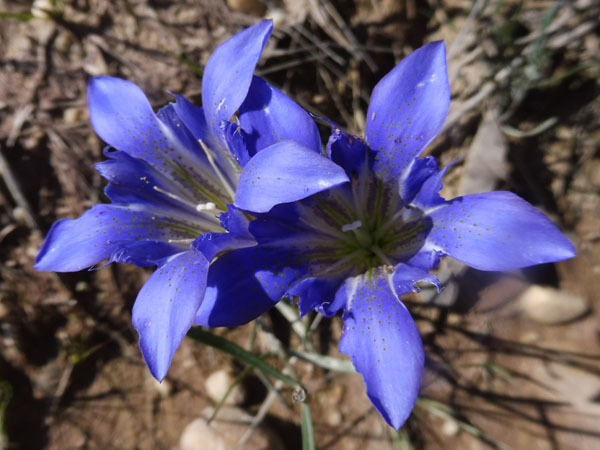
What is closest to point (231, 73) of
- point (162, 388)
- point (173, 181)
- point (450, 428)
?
point (173, 181)

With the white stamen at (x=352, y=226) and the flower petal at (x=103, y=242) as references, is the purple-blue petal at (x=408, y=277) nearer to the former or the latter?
the white stamen at (x=352, y=226)

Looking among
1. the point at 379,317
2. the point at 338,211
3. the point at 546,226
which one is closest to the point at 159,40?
the point at 338,211

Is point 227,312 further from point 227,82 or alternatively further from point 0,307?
point 0,307

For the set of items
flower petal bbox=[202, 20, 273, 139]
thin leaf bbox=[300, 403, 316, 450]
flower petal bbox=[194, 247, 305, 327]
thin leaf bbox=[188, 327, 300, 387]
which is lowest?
thin leaf bbox=[300, 403, 316, 450]

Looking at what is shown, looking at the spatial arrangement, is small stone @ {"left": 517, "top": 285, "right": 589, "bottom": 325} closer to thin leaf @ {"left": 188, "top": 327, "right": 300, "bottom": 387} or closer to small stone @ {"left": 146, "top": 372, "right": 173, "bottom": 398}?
thin leaf @ {"left": 188, "top": 327, "right": 300, "bottom": 387}

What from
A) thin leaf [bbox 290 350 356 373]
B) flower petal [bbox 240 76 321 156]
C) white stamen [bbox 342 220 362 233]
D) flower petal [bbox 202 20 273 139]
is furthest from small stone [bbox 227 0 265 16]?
thin leaf [bbox 290 350 356 373]

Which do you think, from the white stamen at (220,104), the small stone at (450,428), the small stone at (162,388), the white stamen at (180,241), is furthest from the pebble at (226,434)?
the white stamen at (220,104)

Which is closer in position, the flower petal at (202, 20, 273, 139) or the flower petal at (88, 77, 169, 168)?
the flower petal at (202, 20, 273, 139)
